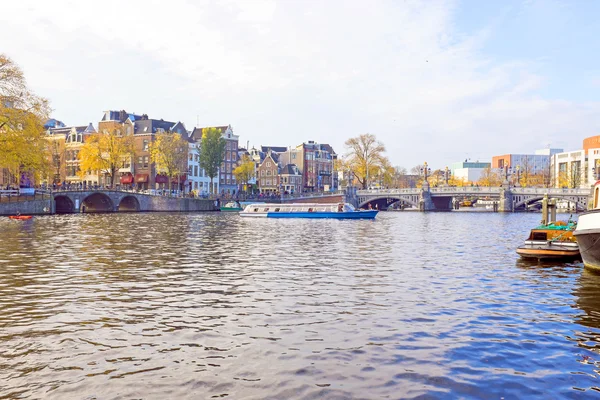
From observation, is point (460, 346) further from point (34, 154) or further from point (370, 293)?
point (34, 154)

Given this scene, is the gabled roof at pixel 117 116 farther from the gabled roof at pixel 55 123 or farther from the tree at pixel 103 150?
the gabled roof at pixel 55 123

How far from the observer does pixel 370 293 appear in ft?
57.8

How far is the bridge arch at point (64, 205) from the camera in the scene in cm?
7926

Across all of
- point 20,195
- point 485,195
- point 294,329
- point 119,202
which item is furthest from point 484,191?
point 294,329

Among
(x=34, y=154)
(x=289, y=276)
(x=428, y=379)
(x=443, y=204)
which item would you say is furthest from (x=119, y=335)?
(x=443, y=204)

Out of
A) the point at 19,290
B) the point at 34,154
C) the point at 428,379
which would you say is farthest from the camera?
the point at 34,154

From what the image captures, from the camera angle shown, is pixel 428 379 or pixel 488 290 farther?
pixel 488 290

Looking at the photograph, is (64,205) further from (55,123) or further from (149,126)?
(55,123)

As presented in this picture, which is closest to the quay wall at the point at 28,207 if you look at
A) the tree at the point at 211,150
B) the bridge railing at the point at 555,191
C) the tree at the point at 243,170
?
the tree at the point at 211,150

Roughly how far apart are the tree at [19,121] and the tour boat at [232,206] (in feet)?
140

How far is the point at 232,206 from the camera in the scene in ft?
330

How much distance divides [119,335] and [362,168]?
114455 millimetres

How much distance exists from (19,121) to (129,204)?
36.7 m

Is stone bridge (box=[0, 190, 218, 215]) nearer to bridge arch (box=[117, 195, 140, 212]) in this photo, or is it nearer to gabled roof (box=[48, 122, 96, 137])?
bridge arch (box=[117, 195, 140, 212])
